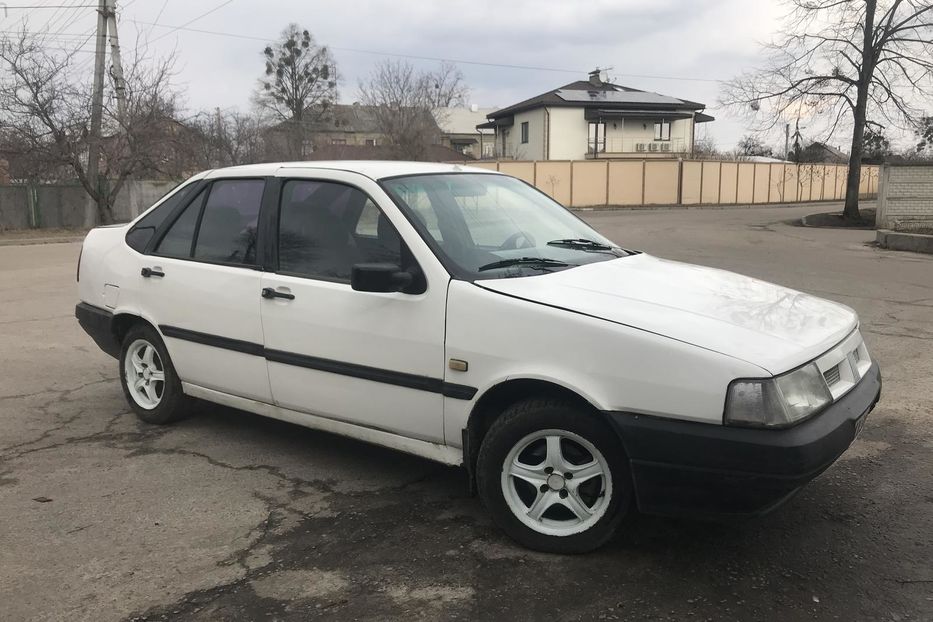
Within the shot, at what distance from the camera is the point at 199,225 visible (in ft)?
15.3

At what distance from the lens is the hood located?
9.41 feet

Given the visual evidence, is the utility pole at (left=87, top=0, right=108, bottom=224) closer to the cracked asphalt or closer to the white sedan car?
the cracked asphalt

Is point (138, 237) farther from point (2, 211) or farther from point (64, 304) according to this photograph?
point (2, 211)

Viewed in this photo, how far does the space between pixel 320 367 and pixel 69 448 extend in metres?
1.99

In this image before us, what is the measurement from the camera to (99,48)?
24.5 metres

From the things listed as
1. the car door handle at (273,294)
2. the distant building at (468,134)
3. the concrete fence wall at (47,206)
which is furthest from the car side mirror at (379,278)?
the distant building at (468,134)

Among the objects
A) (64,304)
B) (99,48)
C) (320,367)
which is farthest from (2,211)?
(320,367)

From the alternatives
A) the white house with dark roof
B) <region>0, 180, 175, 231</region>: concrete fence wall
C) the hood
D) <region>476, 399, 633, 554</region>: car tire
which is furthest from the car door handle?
the white house with dark roof

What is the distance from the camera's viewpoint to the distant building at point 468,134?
2832 inches

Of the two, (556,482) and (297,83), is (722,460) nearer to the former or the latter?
(556,482)

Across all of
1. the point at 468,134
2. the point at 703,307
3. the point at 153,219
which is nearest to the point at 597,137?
the point at 468,134

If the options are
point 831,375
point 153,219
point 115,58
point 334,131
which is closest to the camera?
point 831,375

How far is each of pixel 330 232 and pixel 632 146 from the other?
51.7m

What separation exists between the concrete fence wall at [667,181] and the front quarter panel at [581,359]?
3567cm
